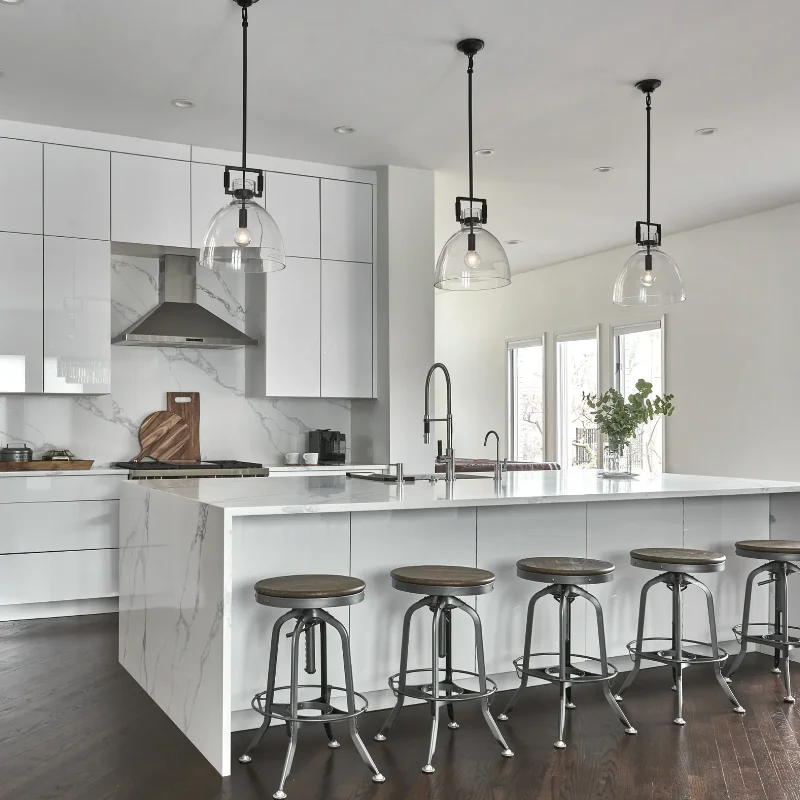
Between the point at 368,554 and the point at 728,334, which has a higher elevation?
the point at 728,334

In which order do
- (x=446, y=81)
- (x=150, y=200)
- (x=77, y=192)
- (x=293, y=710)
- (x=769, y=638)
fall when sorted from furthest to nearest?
1. (x=150, y=200)
2. (x=77, y=192)
3. (x=446, y=81)
4. (x=769, y=638)
5. (x=293, y=710)

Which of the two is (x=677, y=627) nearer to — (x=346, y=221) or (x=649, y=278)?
(x=649, y=278)

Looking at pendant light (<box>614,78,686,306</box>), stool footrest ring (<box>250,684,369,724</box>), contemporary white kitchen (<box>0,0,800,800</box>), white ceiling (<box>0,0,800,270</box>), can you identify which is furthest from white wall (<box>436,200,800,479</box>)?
stool footrest ring (<box>250,684,369,724</box>)

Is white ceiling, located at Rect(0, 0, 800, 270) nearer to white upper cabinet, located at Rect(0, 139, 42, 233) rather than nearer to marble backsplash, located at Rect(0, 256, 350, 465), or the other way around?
white upper cabinet, located at Rect(0, 139, 42, 233)

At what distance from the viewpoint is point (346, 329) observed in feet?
20.6

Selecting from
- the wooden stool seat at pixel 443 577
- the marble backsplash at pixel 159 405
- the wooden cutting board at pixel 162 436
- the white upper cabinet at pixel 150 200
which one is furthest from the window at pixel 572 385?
the wooden stool seat at pixel 443 577

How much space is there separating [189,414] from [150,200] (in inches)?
58.3

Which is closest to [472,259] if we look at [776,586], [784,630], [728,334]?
[776,586]

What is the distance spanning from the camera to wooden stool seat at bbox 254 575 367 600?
2.81 m

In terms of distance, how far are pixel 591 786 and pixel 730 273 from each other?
5.65 metres

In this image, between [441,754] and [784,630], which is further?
[784,630]

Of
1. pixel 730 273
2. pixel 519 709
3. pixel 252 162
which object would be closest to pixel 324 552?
pixel 519 709

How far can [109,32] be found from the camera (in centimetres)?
407

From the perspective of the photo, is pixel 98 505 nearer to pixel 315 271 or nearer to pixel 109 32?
pixel 315 271
